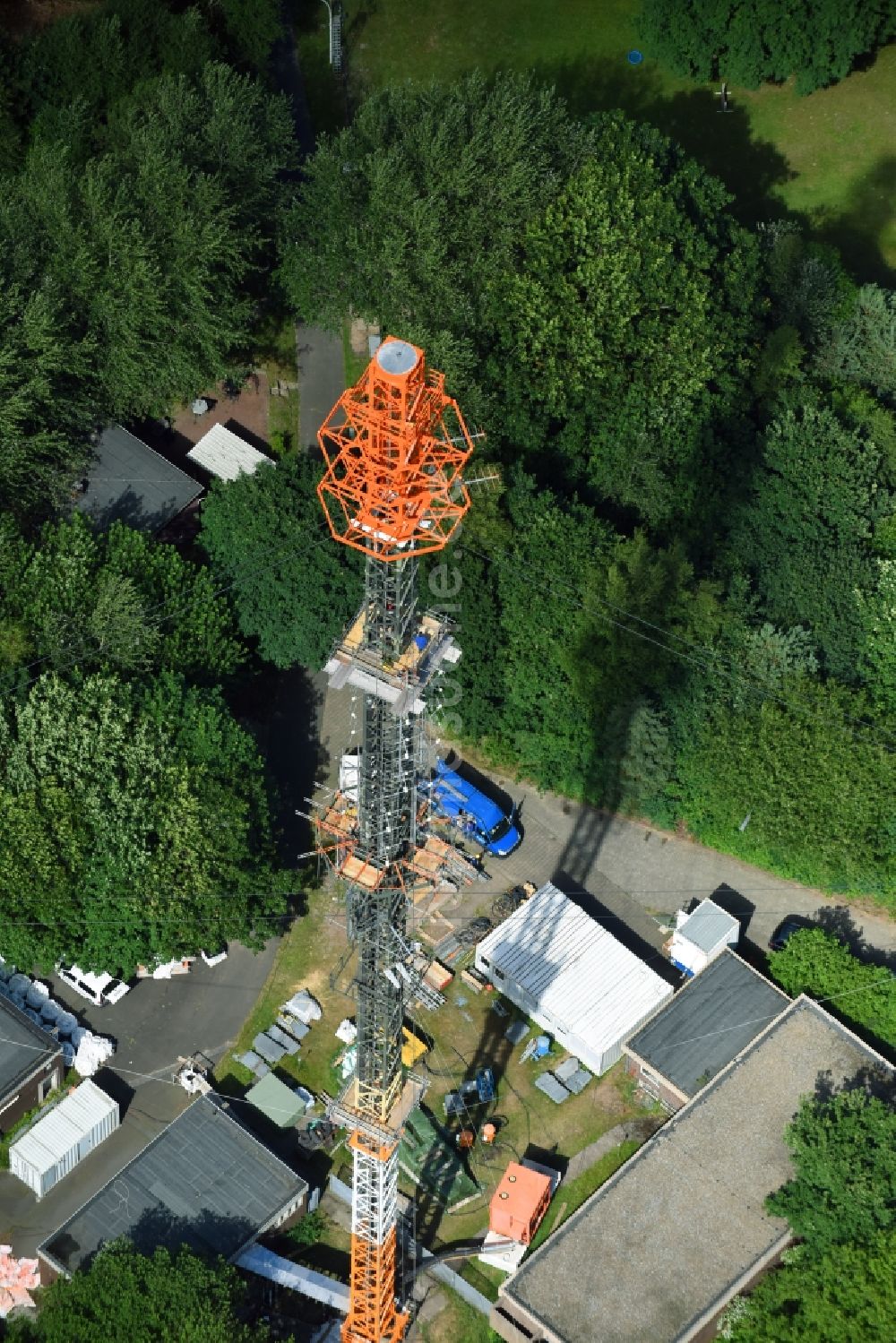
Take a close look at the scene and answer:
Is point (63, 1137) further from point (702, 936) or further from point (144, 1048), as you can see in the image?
point (702, 936)

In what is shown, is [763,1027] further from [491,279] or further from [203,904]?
[491,279]

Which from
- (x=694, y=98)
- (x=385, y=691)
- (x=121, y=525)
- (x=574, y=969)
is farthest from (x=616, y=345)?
(x=385, y=691)

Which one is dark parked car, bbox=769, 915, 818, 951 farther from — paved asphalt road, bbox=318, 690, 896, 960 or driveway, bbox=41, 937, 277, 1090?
driveway, bbox=41, 937, 277, 1090

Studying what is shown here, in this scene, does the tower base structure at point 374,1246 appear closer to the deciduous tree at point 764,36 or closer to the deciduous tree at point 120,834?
the deciduous tree at point 120,834

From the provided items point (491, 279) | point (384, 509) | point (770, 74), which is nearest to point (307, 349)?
point (491, 279)

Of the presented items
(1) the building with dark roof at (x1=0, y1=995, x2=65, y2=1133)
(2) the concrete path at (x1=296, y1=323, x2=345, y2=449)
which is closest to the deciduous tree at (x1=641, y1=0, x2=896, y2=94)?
(2) the concrete path at (x1=296, y1=323, x2=345, y2=449)
